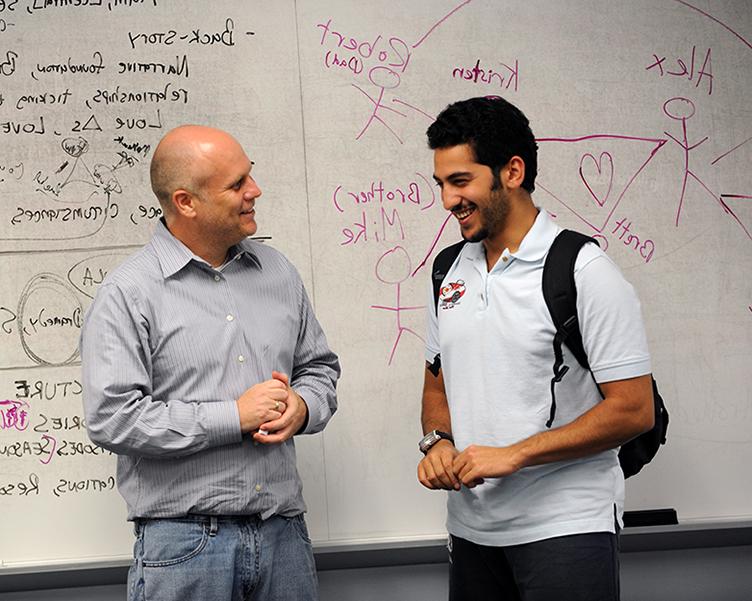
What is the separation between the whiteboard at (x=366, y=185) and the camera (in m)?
2.48

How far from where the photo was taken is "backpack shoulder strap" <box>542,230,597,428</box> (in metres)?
1.65

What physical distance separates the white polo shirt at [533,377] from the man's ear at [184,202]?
543 mm

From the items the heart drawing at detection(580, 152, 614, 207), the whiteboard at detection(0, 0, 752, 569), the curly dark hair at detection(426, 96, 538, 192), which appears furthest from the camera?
the heart drawing at detection(580, 152, 614, 207)

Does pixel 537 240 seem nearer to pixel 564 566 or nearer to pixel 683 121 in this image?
pixel 564 566

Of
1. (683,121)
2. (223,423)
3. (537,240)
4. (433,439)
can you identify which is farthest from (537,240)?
(683,121)

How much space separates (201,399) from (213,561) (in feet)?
0.96

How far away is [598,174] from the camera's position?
2598 millimetres

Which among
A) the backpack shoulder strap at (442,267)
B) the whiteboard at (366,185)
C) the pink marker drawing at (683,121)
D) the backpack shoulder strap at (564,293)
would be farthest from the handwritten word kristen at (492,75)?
the backpack shoulder strap at (564,293)

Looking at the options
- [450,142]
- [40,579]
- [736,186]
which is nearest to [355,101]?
[450,142]

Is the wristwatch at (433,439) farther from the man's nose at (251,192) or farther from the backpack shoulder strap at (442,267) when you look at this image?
the man's nose at (251,192)

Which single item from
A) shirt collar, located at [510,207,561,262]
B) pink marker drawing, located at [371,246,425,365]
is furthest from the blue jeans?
pink marker drawing, located at [371,246,425,365]

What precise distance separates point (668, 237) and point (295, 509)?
1346 mm

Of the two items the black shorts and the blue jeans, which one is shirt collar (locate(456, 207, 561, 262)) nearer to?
the black shorts

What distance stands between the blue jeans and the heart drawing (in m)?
1.30
